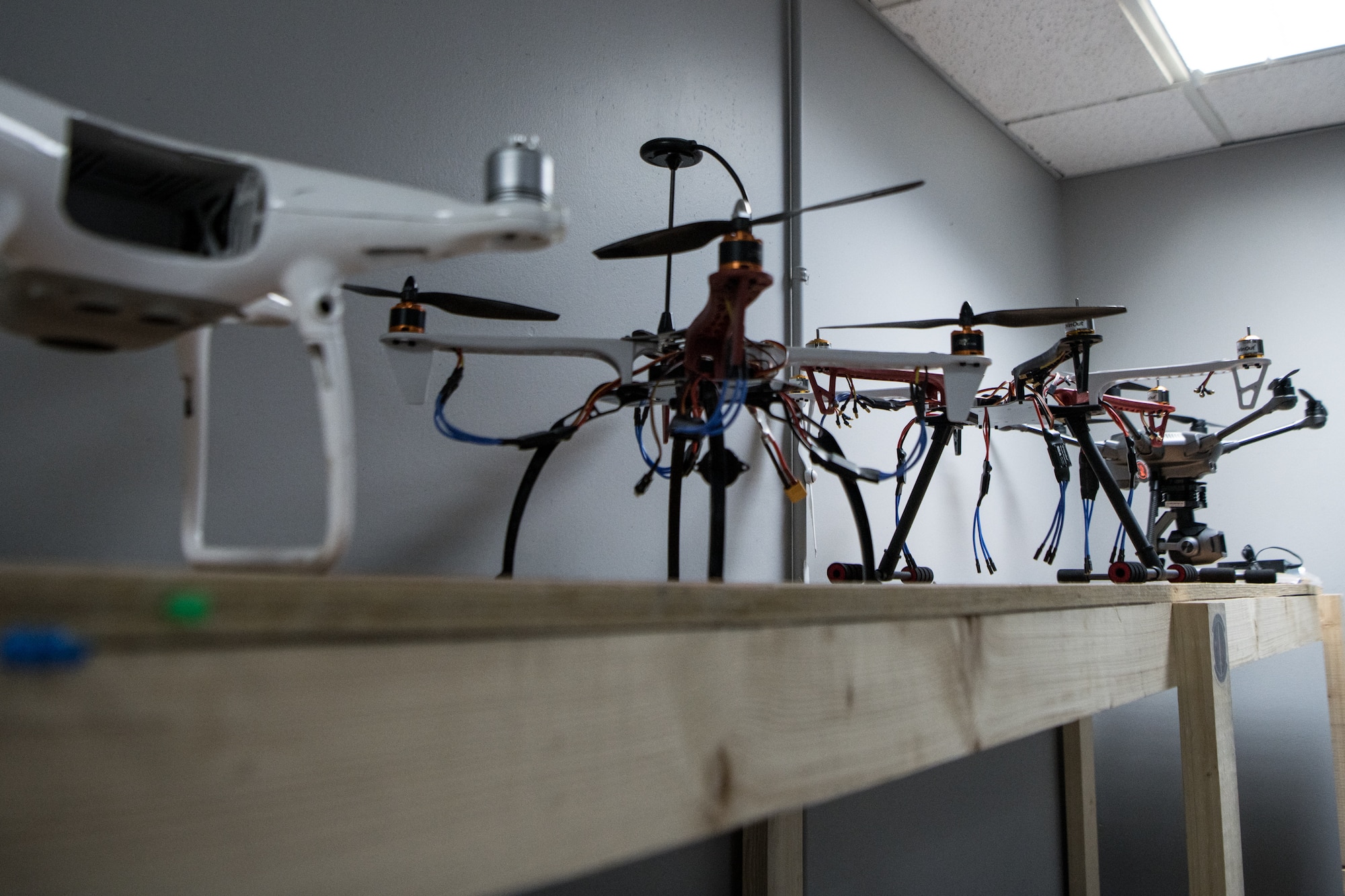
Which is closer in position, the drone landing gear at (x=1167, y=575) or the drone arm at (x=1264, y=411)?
the drone landing gear at (x=1167, y=575)

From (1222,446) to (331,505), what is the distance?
1.68 metres

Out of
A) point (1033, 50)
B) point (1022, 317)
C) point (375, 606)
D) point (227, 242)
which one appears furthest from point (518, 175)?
point (1033, 50)

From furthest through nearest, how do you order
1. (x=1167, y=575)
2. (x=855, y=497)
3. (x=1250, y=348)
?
(x=1250, y=348) < (x=1167, y=575) < (x=855, y=497)

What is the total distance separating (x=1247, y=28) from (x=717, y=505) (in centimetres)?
205

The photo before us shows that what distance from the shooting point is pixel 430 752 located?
305mm

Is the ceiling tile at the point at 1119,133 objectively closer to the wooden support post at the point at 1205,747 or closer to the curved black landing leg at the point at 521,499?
the wooden support post at the point at 1205,747

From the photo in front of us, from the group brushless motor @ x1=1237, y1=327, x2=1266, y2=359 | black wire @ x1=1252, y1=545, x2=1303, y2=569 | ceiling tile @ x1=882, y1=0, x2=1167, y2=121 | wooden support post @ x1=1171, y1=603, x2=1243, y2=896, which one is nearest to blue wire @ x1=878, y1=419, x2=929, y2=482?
wooden support post @ x1=1171, y1=603, x2=1243, y2=896

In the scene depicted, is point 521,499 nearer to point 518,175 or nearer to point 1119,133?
point 518,175

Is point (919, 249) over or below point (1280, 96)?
below

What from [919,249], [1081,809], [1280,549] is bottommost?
[1081,809]

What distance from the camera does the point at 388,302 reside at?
0.98 meters

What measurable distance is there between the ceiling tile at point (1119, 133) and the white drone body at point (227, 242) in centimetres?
239

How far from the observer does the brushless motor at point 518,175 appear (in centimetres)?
47

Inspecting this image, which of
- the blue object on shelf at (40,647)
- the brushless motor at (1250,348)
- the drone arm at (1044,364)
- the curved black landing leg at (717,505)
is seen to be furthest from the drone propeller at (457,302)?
the brushless motor at (1250,348)
